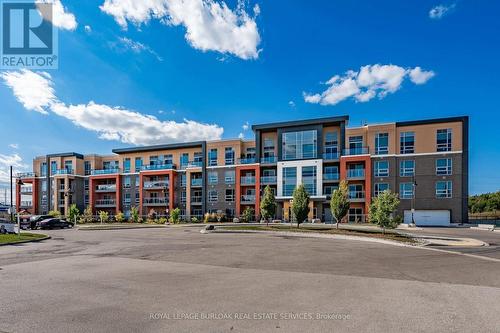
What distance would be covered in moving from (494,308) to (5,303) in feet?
40.2

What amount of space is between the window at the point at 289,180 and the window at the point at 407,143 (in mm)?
16437

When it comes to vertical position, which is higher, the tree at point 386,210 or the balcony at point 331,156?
the balcony at point 331,156

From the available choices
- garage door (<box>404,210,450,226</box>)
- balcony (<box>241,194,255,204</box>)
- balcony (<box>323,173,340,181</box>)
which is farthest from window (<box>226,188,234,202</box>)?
garage door (<box>404,210,450,226</box>)

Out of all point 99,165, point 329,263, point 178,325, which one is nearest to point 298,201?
point 329,263

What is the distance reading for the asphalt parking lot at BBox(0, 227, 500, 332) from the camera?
5.53m

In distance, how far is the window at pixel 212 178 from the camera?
49.1 m

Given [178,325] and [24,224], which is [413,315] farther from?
[24,224]

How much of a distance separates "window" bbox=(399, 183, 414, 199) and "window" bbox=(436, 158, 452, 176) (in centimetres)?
414

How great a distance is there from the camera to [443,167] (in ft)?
124

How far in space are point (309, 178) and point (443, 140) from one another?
64.9 feet

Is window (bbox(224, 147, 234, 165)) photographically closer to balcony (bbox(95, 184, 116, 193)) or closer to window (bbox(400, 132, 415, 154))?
balcony (bbox(95, 184, 116, 193))

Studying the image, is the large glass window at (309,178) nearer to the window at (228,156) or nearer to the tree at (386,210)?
the window at (228,156)

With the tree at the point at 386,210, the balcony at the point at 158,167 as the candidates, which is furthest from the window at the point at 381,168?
the balcony at the point at 158,167

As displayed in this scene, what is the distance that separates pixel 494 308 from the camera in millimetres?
6512
